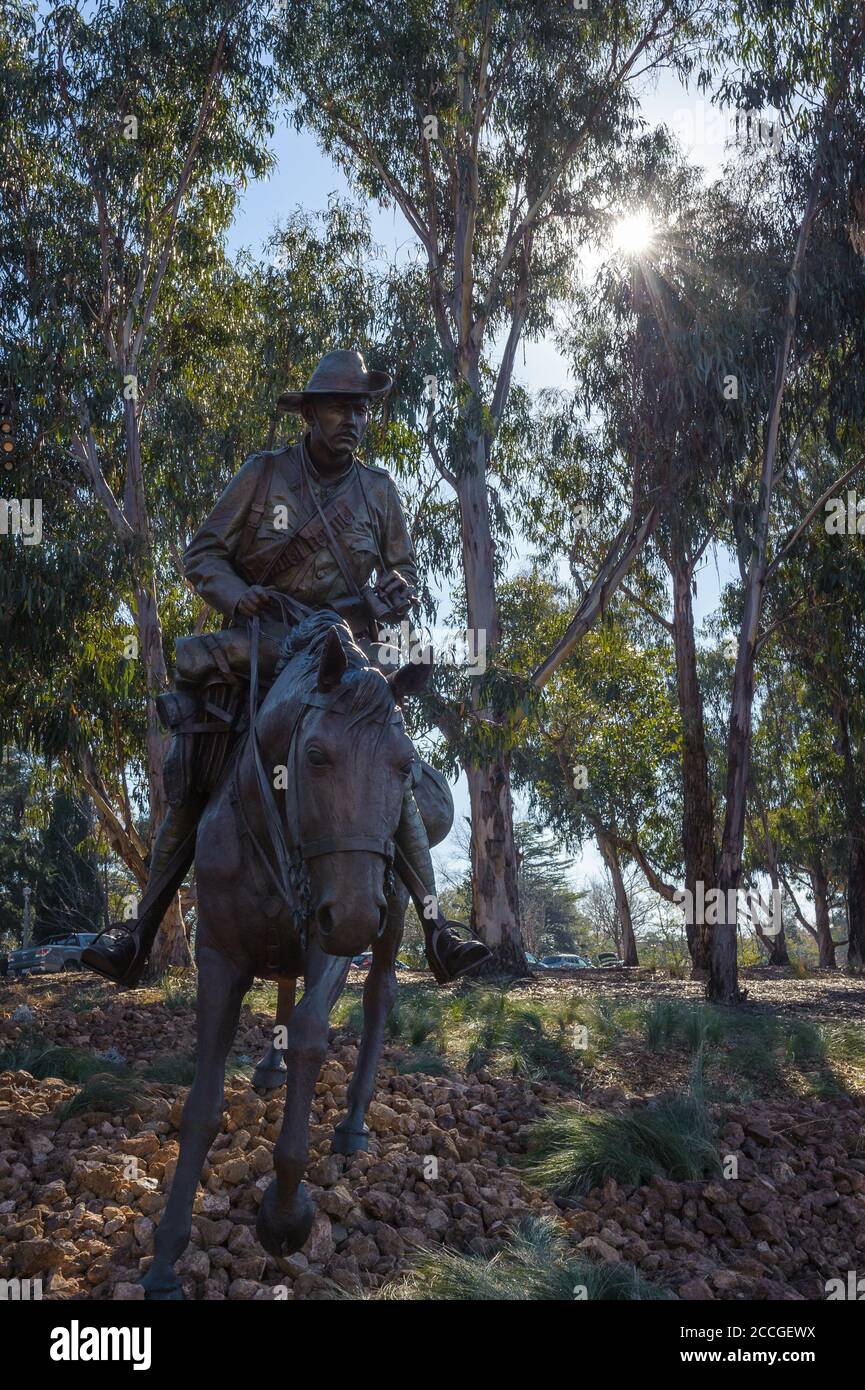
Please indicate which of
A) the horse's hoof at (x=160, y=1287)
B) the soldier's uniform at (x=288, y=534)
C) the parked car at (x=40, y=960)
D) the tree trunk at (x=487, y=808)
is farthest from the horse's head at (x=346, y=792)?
the parked car at (x=40, y=960)

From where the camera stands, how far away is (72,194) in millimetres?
16109

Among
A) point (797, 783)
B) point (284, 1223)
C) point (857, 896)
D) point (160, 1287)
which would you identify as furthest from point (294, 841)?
point (797, 783)

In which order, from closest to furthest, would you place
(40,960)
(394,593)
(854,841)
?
(394,593), (854,841), (40,960)

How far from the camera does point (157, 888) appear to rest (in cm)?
420

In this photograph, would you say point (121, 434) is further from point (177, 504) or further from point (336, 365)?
point (336, 365)

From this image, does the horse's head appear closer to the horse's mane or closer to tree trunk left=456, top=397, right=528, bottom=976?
the horse's mane

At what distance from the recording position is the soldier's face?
4.39 meters

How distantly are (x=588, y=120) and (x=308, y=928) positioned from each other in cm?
1662

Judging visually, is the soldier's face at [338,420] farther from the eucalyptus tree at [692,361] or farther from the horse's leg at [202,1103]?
the eucalyptus tree at [692,361]

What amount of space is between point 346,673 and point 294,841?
1.55 ft

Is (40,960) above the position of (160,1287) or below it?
above

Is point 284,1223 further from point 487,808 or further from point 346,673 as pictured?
point 487,808

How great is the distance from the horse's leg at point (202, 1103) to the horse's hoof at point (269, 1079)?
Answer: 236 cm
